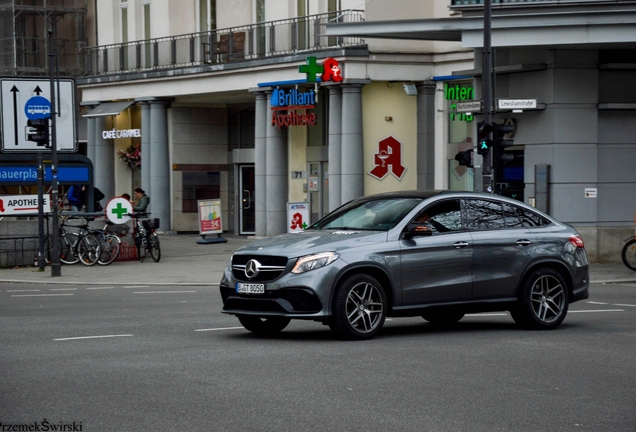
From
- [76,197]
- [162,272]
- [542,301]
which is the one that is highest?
[76,197]

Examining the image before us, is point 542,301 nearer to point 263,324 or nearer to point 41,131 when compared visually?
point 263,324

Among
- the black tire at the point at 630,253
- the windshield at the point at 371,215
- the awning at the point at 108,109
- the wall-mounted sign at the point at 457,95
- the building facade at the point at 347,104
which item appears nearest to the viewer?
the windshield at the point at 371,215

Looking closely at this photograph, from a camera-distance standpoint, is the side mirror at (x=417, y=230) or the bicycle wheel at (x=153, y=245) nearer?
the side mirror at (x=417, y=230)

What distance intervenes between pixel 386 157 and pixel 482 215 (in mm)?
19383

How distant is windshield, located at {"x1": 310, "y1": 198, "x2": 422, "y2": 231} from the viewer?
39.9 ft

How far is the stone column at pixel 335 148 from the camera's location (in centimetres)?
3206

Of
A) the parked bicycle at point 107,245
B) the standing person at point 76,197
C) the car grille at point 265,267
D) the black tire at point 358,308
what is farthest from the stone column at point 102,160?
the black tire at point 358,308

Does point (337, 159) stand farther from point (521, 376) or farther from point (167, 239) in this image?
point (521, 376)

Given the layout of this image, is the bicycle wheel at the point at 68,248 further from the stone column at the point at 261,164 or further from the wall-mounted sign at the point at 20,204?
the stone column at the point at 261,164

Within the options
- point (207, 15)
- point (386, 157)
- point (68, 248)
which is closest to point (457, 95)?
point (386, 157)

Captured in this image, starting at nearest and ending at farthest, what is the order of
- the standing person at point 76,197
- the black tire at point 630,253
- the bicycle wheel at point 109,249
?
1. the black tire at point 630,253
2. the bicycle wheel at point 109,249
3. the standing person at point 76,197

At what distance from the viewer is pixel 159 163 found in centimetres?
3906

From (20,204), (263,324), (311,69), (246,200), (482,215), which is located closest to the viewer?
(263,324)

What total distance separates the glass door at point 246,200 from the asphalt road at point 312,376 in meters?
25.1
